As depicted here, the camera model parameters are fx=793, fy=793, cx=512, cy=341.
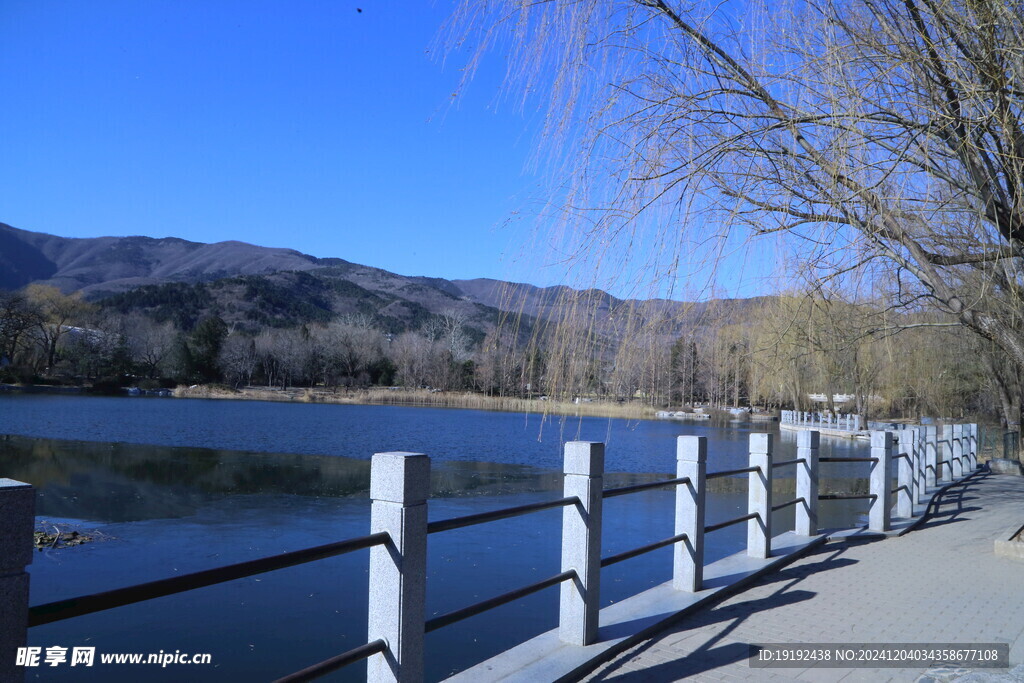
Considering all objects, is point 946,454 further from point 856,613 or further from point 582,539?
point 582,539

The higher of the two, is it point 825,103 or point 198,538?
point 825,103

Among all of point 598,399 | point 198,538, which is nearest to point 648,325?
point 598,399

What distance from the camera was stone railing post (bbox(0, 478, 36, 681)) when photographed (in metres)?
1.94

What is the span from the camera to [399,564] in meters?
3.22

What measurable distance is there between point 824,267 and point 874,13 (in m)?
1.84

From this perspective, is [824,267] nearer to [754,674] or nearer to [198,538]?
[754,674]

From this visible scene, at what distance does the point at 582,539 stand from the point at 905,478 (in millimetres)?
7863

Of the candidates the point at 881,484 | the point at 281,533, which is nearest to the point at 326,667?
the point at 881,484

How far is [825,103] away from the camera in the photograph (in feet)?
16.8

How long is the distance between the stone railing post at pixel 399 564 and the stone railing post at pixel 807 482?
557cm

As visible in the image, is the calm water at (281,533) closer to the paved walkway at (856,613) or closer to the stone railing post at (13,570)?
the paved walkway at (856,613)

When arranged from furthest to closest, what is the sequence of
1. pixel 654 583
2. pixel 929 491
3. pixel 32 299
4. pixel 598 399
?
pixel 32 299
pixel 929 491
pixel 654 583
pixel 598 399

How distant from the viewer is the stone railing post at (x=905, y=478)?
1052 centimetres

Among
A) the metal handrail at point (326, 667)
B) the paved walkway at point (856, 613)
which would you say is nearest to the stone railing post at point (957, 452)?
the paved walkway at point (856, 613)
